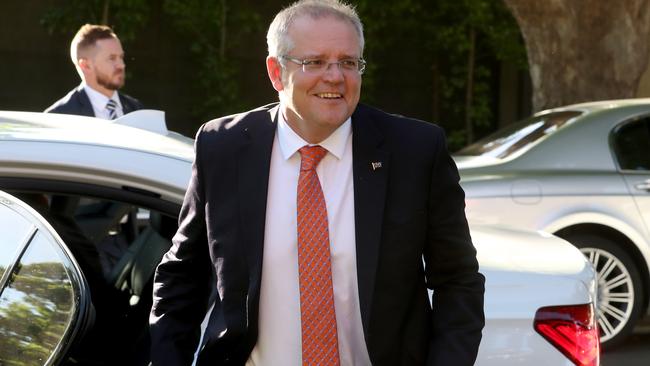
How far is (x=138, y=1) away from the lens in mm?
13758

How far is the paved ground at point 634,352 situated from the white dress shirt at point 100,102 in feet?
10.8

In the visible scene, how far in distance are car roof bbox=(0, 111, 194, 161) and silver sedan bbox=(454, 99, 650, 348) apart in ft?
11.8

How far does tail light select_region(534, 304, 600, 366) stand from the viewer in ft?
10.4

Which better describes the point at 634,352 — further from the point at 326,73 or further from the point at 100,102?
the point at 326,73

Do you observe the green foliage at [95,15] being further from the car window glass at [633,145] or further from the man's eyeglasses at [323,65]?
the man's eyeglasses at [323,65]

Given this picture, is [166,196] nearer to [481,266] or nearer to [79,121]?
[79,121]

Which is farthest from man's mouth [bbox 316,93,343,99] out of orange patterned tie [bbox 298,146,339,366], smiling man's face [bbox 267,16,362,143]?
orange patterned tie [bbox 298,146,339,366]

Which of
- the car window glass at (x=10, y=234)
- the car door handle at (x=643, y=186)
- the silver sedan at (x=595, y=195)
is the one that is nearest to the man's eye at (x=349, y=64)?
the car window glass at (x=10, y=234)

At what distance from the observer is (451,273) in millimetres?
2594

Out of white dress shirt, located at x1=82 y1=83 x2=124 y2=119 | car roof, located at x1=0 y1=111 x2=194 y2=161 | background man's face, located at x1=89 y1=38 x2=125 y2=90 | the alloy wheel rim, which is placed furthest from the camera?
the alloy wheel rim

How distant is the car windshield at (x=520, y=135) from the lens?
7.50m

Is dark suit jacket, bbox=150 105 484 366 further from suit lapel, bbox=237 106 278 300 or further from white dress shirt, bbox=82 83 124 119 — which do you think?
white dress shirt, bbox=82 83 124 119

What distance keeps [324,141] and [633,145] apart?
16.8 ft

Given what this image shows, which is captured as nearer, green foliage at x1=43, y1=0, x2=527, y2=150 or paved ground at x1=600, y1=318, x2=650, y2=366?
paved ground at x1=600, y1=318, x2=650, y2=366
